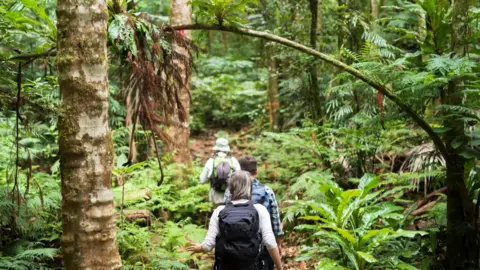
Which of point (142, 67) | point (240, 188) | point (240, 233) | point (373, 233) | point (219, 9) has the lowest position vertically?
point (373, 233)

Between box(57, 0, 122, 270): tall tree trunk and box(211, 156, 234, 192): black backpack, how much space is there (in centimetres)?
327

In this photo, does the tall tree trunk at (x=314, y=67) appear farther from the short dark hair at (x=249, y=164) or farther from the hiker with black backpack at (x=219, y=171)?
the short dark hair at (x=249, y=164)

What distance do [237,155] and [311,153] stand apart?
375 centimetres

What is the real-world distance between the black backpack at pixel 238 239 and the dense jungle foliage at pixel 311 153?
899mm

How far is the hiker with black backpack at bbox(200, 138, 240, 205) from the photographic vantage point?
5863mm

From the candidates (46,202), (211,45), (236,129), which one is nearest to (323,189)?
(46,202)

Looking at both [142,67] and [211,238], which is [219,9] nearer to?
[142,67]

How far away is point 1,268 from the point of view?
3.83 metres

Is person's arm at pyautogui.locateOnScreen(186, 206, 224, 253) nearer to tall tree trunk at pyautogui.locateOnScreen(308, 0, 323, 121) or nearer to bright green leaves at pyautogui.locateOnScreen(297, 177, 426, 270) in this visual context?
bright green leaves at pyautogui.locateOnScreen(297, 177, 426, 270)

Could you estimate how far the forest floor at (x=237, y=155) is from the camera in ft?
20.1

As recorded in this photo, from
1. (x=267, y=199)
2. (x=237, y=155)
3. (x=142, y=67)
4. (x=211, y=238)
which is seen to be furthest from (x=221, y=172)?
(x=237, y=155)

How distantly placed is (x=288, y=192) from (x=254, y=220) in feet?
13.5

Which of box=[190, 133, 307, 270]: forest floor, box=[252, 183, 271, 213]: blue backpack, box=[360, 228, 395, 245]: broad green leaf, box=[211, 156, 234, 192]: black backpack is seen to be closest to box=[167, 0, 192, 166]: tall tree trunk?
box=[211, 156, 234, 192]: black backpack

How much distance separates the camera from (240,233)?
133 inches
